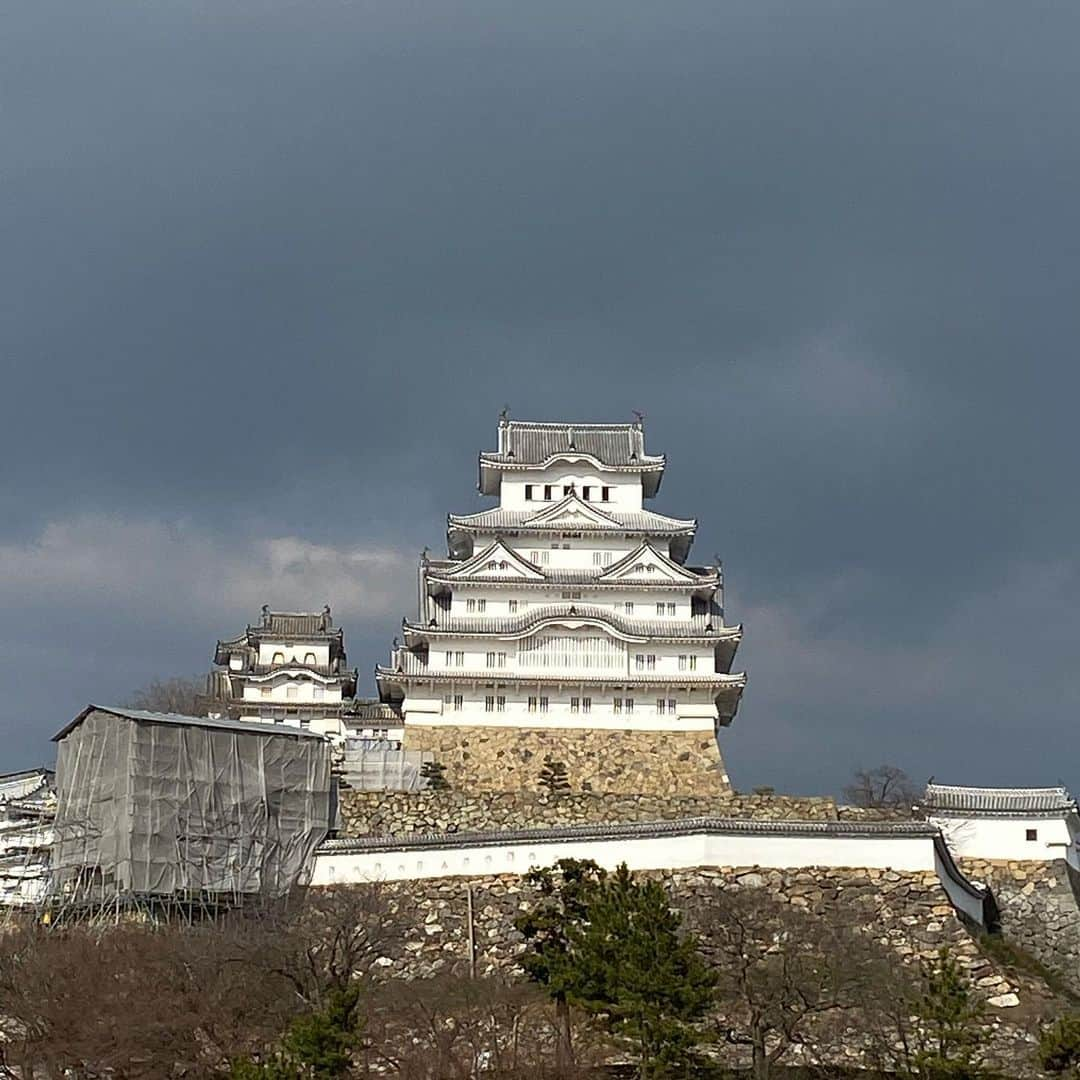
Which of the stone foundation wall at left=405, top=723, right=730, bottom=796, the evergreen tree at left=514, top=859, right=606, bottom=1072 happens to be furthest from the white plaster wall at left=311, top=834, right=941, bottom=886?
the stone foundation wall at left=405, top=723, right=730, bottom=796

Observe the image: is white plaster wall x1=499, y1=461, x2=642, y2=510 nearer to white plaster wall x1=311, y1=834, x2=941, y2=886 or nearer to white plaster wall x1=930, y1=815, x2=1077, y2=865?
white plaster wall x1=930, y1=815, x2=1077, y2=865

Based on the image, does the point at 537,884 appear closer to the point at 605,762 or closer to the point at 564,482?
the point at 605,762

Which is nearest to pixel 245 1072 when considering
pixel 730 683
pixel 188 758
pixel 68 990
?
pixel 68 990

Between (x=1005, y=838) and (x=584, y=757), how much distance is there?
9960 millimetres

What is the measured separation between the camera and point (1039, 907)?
30859 mm

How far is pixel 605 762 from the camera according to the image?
3728 centimetres

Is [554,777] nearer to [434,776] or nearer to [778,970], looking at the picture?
[434,776]

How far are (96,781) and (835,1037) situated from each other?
14563 millimetres

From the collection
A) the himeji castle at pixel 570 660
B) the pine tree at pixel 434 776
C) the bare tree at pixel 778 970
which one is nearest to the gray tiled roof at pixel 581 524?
the himeji castle at pixel 570 660

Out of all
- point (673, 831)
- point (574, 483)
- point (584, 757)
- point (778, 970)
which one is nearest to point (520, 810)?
point (673, 831)

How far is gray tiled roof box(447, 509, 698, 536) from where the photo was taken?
4081 cm

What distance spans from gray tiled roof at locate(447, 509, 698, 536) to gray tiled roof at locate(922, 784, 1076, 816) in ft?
36.3

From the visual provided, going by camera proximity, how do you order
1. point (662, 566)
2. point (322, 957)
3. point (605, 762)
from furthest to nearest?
point (662, 566) < point (605, 762) < point (322, 957)

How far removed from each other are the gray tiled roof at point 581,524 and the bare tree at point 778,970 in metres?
15.2
